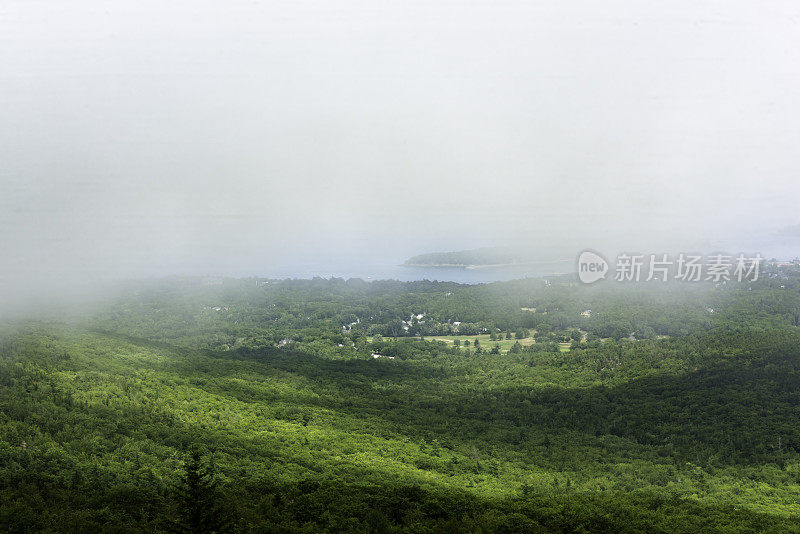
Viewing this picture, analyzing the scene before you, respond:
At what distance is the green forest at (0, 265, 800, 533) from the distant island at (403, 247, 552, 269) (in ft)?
305

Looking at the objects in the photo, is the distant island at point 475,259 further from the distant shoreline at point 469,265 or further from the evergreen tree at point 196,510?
the evergreen tree at point 196,510

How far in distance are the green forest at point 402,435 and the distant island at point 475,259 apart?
92834 mm

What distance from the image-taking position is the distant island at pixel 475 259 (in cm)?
16150

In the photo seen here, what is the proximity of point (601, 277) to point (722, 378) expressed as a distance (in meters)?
59.4

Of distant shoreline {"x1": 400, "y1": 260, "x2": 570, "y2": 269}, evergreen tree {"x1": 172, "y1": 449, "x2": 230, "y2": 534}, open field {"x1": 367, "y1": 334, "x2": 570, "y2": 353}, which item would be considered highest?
distant shoreline {"x1": 400, "y1": 260, "x2": 570, "y2": 269}

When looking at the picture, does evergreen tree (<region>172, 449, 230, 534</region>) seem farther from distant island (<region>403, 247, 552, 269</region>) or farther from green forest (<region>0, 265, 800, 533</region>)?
distant island (<region>403, 247, 552, 269</region>)

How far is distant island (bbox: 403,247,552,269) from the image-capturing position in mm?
161500

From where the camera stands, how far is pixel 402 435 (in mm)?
31266

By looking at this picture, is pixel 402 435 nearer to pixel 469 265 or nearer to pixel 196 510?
pixel 196 510

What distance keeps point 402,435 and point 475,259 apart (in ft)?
469

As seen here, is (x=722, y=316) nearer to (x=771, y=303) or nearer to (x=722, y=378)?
(x=771, y=303)

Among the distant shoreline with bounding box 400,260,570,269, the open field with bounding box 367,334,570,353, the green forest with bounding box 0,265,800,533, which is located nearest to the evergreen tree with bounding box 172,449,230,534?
the green forest with bounding box 0,265,800,533

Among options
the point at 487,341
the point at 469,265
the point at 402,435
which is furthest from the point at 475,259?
the point at 402,435

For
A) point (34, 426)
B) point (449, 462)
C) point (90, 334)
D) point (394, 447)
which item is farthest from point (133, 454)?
point (90, 334)
